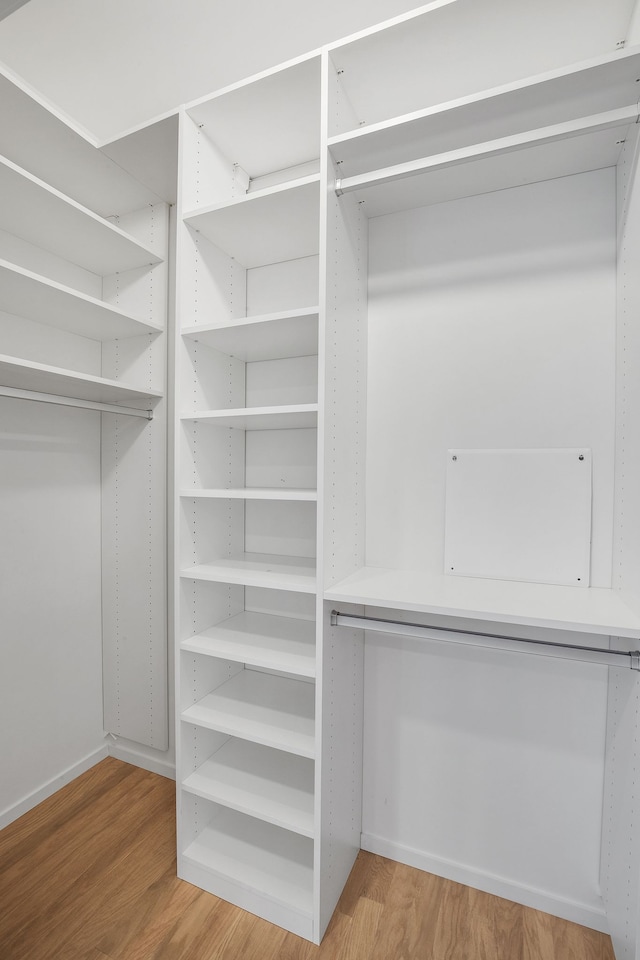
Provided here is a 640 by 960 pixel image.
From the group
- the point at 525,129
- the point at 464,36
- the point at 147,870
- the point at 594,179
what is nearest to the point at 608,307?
the point at 594,179

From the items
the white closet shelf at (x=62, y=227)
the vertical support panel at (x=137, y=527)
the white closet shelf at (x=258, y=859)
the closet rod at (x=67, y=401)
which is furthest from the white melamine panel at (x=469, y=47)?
the white closet shelf at (x=258, y=859)

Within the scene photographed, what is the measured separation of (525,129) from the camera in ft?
4.11

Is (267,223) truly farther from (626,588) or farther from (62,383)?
(626,588)

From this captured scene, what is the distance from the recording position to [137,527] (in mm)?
2068

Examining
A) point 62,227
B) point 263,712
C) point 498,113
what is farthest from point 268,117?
point 263,712

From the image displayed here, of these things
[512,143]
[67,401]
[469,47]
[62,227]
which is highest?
[469,47]

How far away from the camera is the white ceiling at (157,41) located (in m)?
1.33

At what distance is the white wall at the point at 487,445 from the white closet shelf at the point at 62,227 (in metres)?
1.05

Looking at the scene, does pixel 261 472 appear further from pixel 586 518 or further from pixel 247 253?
pixel 586 518

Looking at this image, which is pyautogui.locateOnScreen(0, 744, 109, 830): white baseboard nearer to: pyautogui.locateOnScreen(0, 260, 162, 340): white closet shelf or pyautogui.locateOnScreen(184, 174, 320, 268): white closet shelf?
pyautogui.locateOnScreen(0, 260, 162, 340): white closet shelf

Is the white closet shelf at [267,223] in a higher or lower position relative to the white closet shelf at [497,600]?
higher

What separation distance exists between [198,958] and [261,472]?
5.03 ft

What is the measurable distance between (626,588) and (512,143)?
1217mm

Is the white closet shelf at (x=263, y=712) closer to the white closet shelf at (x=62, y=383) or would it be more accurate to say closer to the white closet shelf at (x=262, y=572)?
the white closet shelf at (x=262, y=572)
